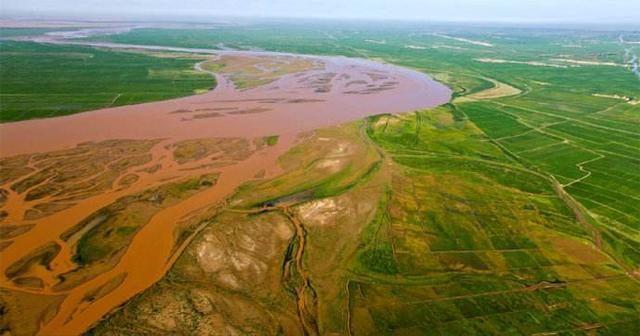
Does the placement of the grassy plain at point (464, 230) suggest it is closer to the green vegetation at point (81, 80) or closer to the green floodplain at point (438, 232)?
the green floodplain at point (438, 232)

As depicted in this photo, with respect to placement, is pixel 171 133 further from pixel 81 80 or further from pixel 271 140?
pixel 81 80

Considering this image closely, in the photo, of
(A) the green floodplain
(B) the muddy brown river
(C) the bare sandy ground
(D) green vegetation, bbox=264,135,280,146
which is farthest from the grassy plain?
(C) the bare sandy ground

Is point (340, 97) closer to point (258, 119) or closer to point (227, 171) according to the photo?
point (258, 119)

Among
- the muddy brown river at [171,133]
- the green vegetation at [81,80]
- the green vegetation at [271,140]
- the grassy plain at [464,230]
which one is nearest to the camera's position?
the grassy plain at [464,230]

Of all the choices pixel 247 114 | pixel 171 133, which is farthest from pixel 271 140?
pixel 247 114

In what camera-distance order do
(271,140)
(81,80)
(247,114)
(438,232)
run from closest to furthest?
1. (438,232)
2. (271,140)
3. (247,114)
4. (81,80)

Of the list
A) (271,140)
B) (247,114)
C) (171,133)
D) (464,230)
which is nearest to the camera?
(464,230)

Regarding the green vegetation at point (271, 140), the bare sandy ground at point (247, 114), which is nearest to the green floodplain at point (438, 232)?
the green vegetation at point (271, 140)
